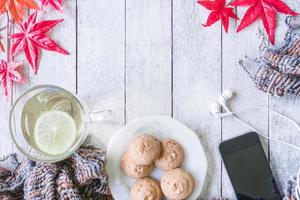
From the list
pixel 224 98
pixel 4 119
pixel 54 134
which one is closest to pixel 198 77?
pixel 224 98

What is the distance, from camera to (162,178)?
0.90 meters

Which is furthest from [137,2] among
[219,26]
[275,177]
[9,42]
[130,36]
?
[275,177]

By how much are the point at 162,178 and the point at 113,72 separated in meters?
0.23

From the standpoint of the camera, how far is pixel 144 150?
2.82 ft

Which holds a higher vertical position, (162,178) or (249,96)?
(249,96)

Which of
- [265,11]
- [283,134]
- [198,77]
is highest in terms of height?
[265,11]

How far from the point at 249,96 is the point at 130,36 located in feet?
0.87

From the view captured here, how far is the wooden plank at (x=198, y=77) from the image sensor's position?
0.92m

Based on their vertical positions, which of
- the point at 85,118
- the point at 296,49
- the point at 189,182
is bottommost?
the point at 189,182

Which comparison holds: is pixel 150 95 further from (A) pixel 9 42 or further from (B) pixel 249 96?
(A) pixel 9 42

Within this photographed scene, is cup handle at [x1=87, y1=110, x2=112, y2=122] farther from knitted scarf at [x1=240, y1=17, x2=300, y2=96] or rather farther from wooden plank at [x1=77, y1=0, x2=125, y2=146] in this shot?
knitted scarf at [x1=240, y1=17, x2=300, y2=96]

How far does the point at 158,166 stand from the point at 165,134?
64 mm

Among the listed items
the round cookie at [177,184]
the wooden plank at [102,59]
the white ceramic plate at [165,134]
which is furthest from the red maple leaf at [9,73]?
the round cookie at [177,184]

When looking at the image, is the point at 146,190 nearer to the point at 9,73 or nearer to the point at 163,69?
the point at 163,69
